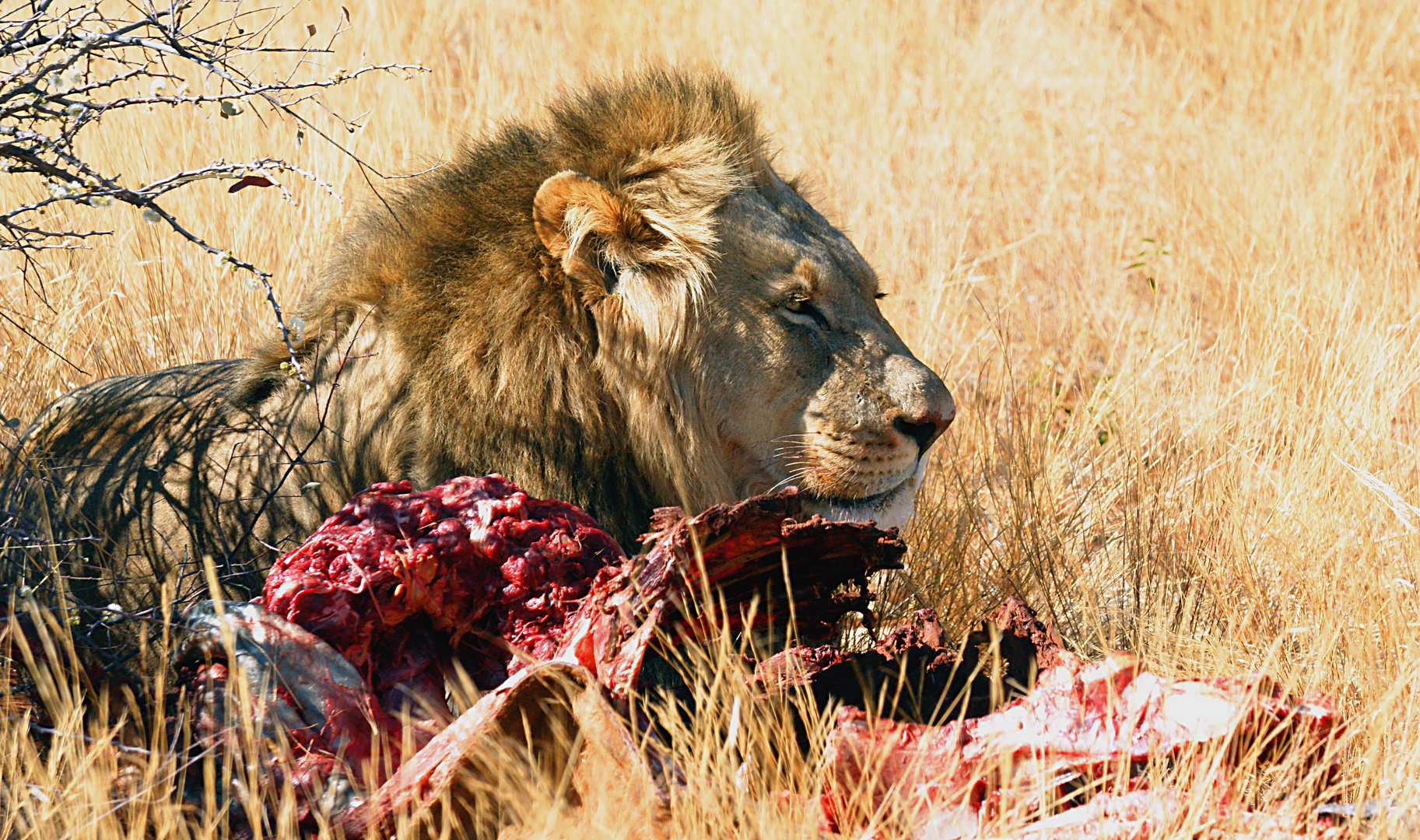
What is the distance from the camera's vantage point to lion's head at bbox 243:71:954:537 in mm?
3104

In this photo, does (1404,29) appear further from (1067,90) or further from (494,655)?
(494,655)

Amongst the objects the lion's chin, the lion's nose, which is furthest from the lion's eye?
the lion's chin

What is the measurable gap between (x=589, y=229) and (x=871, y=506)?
0.98m

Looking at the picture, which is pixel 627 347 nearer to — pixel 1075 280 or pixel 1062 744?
pixel 1062 744

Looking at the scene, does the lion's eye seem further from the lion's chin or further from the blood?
the blood

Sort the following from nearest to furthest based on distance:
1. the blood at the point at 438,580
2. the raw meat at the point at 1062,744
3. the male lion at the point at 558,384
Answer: the raw meat at the point at 1062,744
the blood at the point at 438,580
the male lion at the point at 558,384

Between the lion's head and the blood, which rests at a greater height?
the lion's head

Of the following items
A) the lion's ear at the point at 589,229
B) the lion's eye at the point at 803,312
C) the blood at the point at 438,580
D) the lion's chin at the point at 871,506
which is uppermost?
the lion's ear at the point at 589,229

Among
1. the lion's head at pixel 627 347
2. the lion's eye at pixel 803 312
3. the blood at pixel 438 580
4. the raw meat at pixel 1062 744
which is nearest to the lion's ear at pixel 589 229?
the lion's head at pixel 627 347

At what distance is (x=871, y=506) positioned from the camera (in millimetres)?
3246

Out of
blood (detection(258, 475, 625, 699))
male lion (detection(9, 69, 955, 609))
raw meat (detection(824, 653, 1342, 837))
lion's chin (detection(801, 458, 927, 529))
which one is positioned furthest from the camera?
lion's chin (detection(801, 458, 927, 529))

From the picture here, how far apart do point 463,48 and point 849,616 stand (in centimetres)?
707

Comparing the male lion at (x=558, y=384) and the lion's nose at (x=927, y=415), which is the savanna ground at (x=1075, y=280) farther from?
the lion's nose at (x=927, y=415)

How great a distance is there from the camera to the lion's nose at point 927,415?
3.18 m
